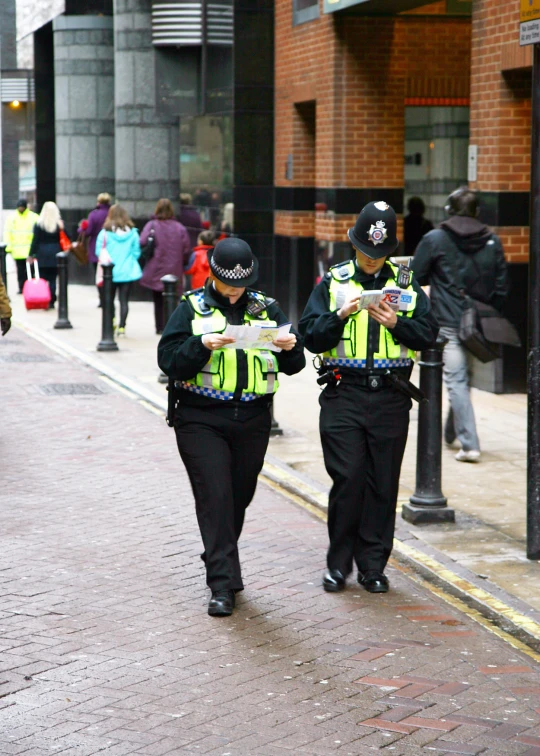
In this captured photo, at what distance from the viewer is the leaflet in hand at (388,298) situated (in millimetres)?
6258

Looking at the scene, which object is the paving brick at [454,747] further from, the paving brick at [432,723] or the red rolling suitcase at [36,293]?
the red rolling suitcase at [36,293]

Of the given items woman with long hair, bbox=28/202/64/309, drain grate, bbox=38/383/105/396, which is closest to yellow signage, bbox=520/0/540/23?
drain grate, bbox=38/383/105/396

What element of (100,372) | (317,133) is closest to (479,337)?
(100,372)

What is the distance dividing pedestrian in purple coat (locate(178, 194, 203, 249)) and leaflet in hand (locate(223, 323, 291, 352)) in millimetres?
15134

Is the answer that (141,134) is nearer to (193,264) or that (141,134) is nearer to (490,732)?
(193,264)

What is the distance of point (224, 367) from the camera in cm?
624

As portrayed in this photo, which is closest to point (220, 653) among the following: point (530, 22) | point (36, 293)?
point (530, 22)

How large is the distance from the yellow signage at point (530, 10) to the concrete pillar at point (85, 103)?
20.4m

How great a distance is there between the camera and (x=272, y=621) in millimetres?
6297

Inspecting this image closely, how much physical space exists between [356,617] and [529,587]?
103 centimetres

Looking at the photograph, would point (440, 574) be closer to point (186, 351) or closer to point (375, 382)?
point (375, 382)

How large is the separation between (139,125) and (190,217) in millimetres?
3106

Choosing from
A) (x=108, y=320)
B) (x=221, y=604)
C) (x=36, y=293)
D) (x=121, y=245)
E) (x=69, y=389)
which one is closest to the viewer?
(x=221, y=604)

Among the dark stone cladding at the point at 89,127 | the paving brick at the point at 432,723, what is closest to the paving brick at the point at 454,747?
the paving brick at the point at 432,723
